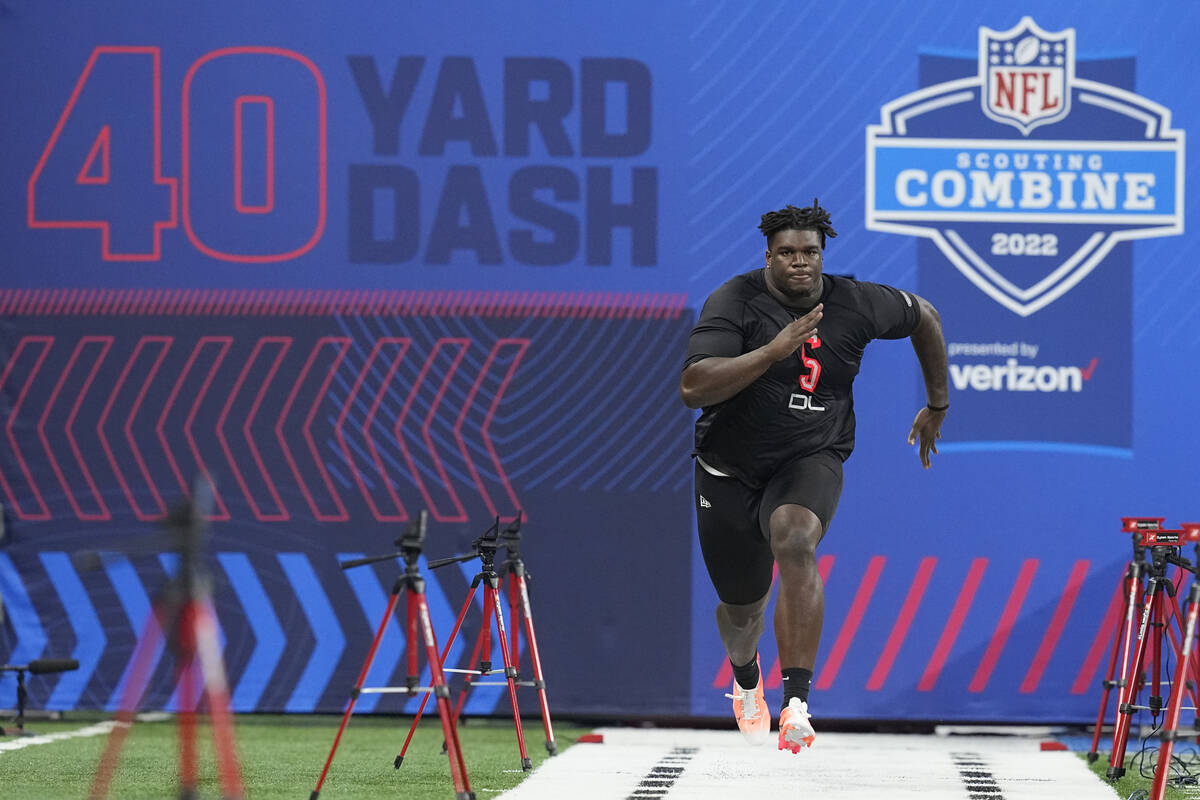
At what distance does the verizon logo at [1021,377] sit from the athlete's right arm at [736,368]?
104 inches

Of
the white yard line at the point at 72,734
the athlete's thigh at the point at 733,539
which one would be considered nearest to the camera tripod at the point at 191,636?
the athlete's thigh at the point at 733,539

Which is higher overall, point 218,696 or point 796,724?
point 218,696

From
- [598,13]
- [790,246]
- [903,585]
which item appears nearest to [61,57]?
[598,13]

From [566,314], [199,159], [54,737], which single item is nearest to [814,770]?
[566,314]

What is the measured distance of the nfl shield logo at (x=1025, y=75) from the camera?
23.2 ft

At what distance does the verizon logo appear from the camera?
7000 millimetres

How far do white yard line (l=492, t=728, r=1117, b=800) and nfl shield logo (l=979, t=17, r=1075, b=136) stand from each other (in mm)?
2900

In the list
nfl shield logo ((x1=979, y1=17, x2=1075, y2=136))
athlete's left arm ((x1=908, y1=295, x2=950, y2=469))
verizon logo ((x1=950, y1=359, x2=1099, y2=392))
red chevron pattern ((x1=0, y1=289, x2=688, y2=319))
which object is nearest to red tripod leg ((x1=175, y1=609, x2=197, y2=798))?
athlete's left arm ((x1=908, y1=295, x2=950, y2=469))

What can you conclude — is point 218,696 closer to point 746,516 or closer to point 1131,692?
point 746,516

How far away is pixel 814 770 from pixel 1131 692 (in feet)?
3.86

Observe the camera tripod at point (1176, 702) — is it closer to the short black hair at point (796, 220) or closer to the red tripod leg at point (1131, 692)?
the red tripod leg at point (1131, 692)

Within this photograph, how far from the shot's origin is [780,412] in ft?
16.0

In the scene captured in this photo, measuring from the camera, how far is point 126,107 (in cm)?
727

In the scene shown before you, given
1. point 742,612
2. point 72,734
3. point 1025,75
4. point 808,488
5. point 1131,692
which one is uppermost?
point 1025,75
